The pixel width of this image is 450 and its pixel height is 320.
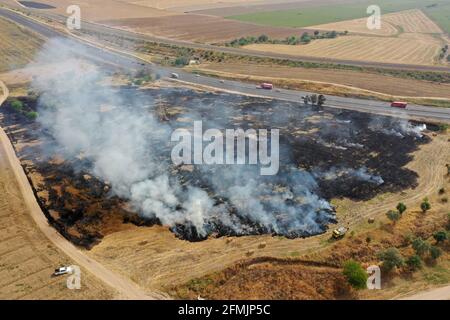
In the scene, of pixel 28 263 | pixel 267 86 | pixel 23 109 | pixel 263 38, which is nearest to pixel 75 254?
pixel 28 263

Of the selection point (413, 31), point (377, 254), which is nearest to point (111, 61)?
point (377, 254)

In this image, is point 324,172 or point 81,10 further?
point 81,10

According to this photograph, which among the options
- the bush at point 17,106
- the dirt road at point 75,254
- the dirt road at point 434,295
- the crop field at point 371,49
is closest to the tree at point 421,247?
the dirt road at point 434,295

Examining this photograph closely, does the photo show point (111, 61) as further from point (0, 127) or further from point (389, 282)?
point (389, 282)

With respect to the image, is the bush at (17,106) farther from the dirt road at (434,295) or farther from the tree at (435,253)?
the tree at (435,253)

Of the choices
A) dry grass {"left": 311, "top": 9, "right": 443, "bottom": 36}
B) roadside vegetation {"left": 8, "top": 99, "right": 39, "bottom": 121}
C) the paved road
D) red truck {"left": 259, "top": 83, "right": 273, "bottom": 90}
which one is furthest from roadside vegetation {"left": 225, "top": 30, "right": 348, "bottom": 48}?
roadside vegetation {"left": 8, "top": 99, "right": 39, "bottom": 121}

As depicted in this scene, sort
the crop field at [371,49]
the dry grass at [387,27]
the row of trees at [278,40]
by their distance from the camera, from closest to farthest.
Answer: the crop field at [371,49], the row of trees at [278,40], the dry grass at [387,27]

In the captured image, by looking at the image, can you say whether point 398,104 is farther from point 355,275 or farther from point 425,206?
point 355,275
